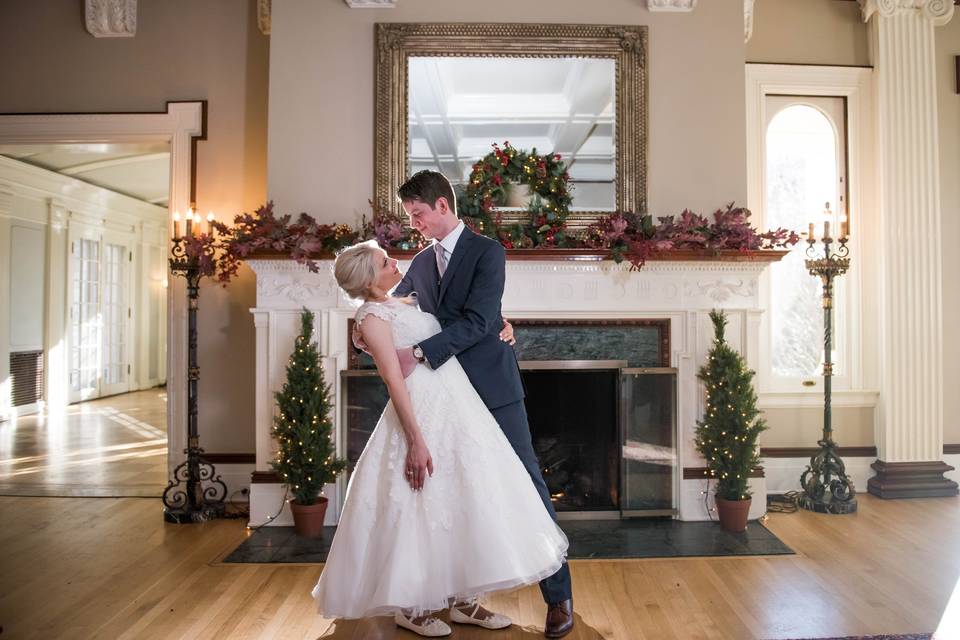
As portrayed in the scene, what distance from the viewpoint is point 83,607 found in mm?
3004

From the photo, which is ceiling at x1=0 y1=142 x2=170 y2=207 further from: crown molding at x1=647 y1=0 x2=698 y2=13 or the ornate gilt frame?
crown molding at x1=647 y1=0 x2=698 y2=13

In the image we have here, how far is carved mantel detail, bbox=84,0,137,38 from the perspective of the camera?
4.89m

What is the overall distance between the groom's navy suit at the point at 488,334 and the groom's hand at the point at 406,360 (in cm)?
15

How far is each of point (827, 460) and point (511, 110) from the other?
3.04 m

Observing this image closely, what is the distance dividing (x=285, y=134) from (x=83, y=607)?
9.22ft

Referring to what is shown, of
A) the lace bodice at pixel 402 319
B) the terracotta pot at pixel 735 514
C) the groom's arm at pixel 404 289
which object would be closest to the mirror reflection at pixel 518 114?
the groom's arm at pixel 404 289

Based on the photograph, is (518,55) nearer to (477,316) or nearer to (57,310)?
(477,316)

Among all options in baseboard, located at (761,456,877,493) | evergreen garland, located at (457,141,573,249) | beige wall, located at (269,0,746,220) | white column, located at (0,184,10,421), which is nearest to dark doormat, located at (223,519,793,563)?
baseboard, located at (761,456,877,493)

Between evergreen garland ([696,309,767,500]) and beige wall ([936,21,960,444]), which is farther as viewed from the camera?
beige wall ([936,21,960,444])

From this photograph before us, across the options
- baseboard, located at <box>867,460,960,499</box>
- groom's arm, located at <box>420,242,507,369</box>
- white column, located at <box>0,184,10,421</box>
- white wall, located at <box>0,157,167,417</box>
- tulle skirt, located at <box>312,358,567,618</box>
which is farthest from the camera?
white wall, located at <box>0,157,167,417</box>

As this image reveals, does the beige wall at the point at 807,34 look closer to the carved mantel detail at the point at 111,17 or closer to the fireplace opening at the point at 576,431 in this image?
the fireplace opening at the point at 576,431

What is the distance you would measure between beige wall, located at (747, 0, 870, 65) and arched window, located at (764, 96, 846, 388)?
0.31 metres

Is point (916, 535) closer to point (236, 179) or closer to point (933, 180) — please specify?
point (933, 180)

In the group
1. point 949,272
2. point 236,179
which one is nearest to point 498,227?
point 236,179
